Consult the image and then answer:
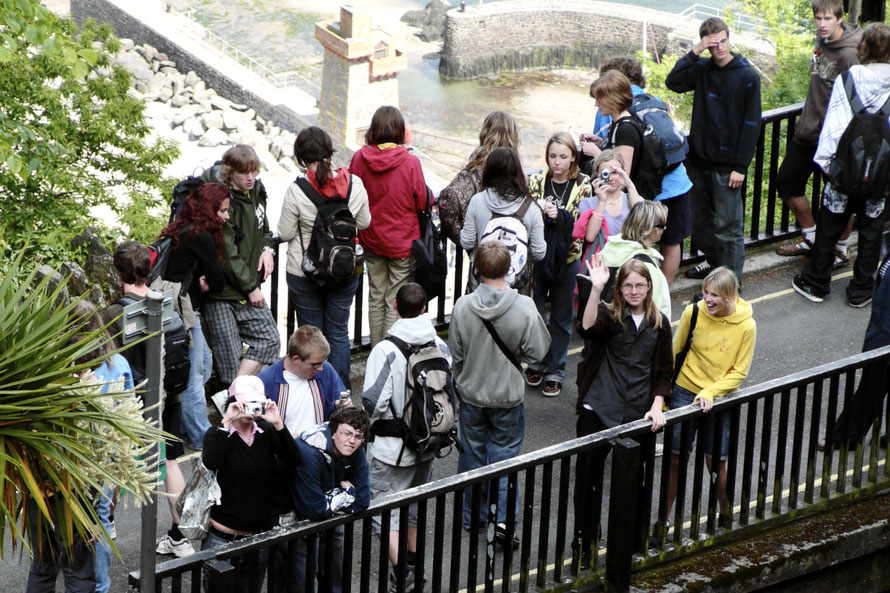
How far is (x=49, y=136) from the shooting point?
52.0 ft

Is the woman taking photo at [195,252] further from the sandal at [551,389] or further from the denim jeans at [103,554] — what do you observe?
the sandal at [551,389]

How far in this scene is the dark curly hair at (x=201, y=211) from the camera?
665 cm

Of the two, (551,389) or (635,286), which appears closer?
(635,286)

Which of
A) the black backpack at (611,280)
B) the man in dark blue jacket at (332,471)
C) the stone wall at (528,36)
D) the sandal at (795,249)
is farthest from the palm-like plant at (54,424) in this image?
the stone wall at (528,36)

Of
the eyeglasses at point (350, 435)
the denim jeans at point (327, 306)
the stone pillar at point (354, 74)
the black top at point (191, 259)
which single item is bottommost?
the stone pillar at point (354, 74)

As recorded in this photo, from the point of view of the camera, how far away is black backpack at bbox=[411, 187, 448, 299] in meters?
7.88

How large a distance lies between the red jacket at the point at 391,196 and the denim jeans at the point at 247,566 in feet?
9.01

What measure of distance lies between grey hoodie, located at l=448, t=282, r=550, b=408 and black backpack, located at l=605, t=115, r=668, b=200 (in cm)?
210

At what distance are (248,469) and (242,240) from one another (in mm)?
2015

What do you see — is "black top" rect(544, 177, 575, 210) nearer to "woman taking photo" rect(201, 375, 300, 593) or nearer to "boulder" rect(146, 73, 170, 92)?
"woman taking photo" rect(201, 375, 300, 593)

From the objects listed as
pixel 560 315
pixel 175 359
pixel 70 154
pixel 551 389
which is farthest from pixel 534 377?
pixel 70 154

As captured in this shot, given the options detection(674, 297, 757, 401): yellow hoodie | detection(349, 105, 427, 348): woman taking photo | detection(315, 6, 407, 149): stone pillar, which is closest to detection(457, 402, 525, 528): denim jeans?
detection(674, 297, 757, 401): yellow hoodie

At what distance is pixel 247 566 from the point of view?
5.50 meters

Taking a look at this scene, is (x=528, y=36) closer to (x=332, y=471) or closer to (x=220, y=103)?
(x=220, y=103)
